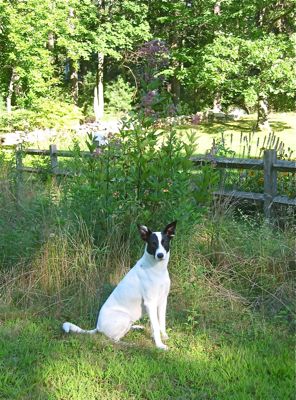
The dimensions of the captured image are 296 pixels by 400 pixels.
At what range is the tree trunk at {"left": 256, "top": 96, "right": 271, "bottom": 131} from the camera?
2255cm

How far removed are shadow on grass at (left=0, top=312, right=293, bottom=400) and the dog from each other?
0.41ft

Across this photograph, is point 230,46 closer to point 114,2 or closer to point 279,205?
point 114,2

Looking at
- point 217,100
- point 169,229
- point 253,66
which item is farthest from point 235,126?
point 169,229

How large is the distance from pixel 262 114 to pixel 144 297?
20.4 metres

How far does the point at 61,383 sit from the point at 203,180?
9.03 ft

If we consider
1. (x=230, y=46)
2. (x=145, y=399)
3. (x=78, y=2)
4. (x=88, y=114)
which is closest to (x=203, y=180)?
(x=145, y=399)

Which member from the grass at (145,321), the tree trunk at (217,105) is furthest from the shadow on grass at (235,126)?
the grass at (145,321)

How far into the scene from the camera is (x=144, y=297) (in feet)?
13.6

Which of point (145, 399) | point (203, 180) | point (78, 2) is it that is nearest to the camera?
point (145, 399)

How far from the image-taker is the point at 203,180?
17.8 feet

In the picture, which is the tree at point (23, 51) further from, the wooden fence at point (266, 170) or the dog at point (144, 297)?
the dog at point (144, 297)

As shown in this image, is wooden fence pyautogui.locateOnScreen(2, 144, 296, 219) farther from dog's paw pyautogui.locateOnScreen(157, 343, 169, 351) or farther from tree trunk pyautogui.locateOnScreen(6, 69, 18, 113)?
tree trunk pyautogui.locateOnScreen(6, 69, 18, 113)

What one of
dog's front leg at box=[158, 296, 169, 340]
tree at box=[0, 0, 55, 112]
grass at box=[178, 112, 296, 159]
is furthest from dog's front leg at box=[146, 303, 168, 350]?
tree at box=[0, 0, 55, 112]

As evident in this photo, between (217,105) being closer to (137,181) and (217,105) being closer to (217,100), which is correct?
(217,100)
